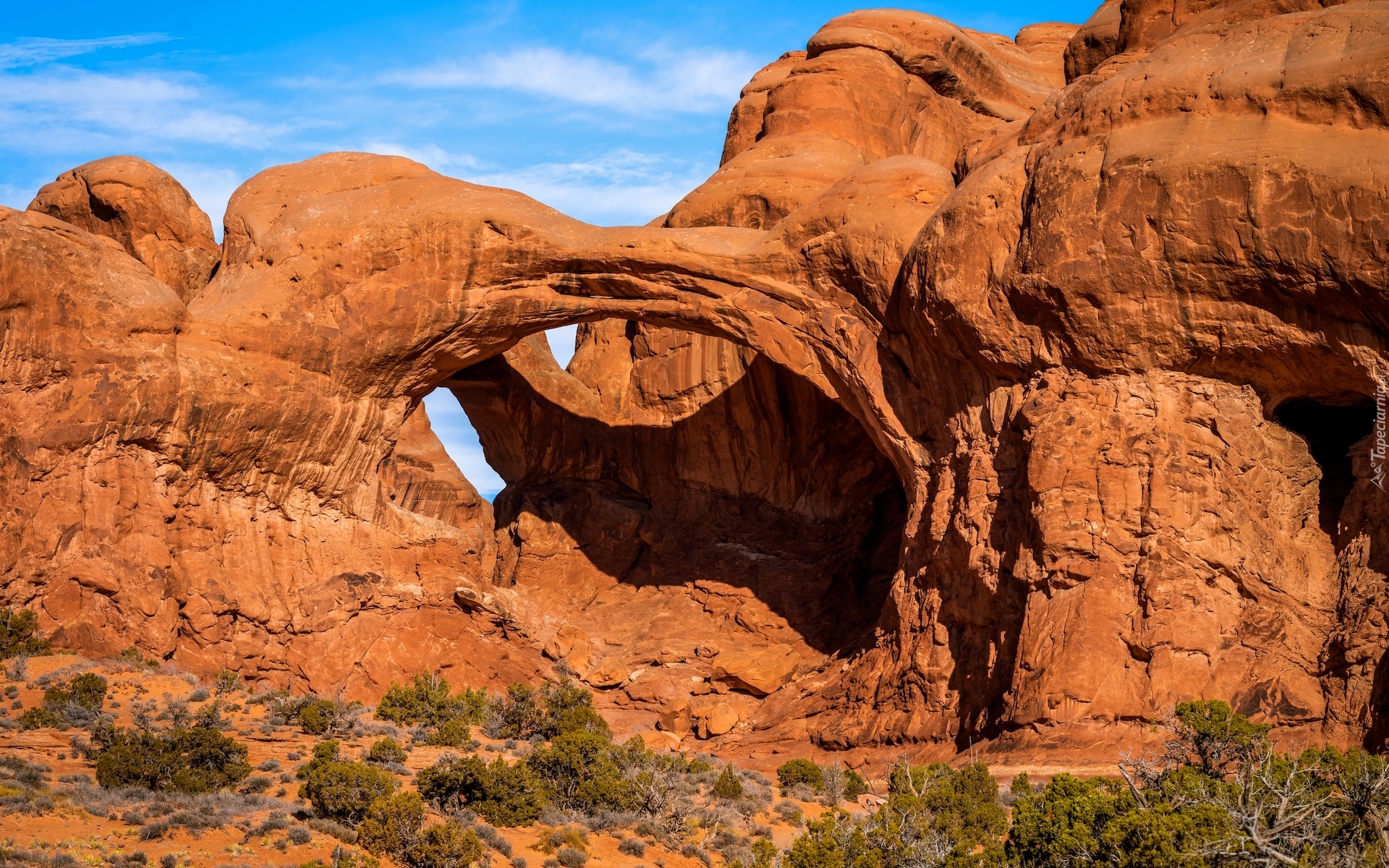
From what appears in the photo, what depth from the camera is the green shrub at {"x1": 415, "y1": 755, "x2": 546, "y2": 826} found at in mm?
13281

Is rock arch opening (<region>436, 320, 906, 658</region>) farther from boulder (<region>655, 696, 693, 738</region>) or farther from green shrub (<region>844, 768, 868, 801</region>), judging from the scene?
green shrub (<region>844, 768, 868, 801</region>)

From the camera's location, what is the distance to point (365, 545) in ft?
78.3

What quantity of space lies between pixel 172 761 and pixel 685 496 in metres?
15.3

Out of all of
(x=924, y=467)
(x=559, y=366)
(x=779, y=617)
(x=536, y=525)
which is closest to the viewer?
(x=924, y=467)

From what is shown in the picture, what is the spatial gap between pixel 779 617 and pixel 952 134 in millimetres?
11336

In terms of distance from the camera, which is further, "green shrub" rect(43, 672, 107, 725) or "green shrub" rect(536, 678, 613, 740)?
"green shrub" rect(536, 678, 613, 740)

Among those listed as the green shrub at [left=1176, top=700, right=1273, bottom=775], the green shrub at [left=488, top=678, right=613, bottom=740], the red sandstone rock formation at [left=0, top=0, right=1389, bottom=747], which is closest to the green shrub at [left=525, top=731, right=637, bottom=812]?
the green shrub at [left=488, top=678, right=613, bottom=740]

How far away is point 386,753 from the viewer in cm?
1502

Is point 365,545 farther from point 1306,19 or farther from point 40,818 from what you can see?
point 1306,19

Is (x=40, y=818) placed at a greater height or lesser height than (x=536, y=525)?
lesser

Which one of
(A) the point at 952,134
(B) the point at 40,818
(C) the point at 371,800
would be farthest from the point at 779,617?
(B) the point at 40,818

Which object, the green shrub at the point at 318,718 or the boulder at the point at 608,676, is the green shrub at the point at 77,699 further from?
the boulder at the point at 608,676

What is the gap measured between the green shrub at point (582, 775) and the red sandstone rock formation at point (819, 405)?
205 inches

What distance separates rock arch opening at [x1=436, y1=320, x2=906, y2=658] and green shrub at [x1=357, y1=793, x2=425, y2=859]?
1303cm
